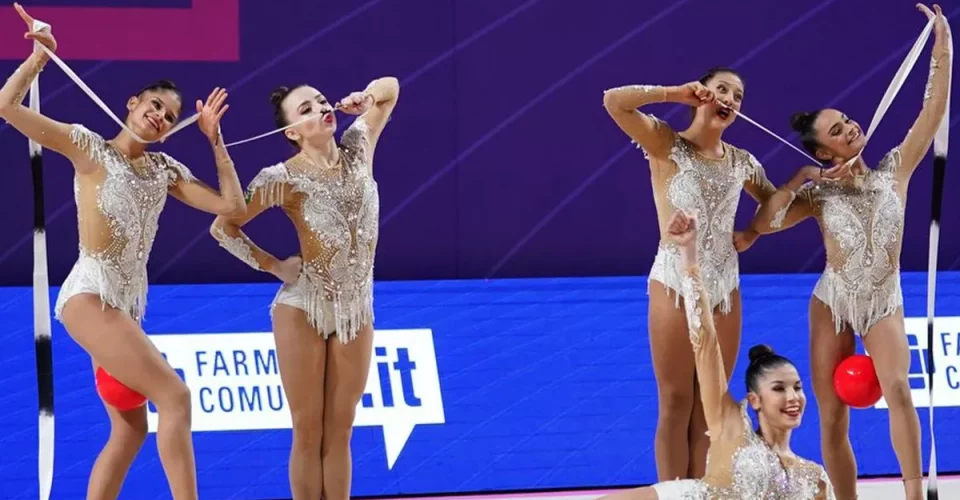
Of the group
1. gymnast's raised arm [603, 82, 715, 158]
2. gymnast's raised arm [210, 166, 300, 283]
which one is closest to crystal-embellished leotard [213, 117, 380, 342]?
gymnast's raised arm [210, 166, 300, 283]

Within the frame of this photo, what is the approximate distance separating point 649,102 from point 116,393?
5.96 ft

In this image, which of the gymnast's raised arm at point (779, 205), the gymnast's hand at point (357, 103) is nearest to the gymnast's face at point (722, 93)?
the gymnast's raised arm at point (779, 205)

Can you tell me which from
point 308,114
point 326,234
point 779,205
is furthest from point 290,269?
point 779,205

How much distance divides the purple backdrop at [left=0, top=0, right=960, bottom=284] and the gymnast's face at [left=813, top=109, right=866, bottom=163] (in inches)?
74.8

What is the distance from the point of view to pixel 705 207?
14.1 ft

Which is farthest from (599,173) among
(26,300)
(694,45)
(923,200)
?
(26,300)

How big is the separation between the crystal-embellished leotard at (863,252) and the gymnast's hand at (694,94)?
63 cm

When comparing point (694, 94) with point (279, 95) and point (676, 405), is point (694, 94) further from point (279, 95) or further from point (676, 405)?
point (279, 95)

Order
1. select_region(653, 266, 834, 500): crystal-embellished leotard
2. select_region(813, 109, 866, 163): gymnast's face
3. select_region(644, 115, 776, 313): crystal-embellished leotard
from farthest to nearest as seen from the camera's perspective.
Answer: select_region(813, 109, 866, 163): gymnast's face, select_region(644, 115, 776, 313): crystal-embellished leotard, select_region(653, 266, 834, 500): crystal-embellished leotard

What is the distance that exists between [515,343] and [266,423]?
1066 mm

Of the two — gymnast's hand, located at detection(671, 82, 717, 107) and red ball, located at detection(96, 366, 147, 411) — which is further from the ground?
gymnast's hand, located at detection(671, 82, 717, 107)

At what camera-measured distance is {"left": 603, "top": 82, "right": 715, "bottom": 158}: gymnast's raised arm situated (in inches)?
166

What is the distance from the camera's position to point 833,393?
4469mm

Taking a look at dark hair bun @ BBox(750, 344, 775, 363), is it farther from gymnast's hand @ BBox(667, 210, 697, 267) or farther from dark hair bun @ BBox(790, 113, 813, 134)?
dark hair bun @ BBox(790, 113, 813, 134)
